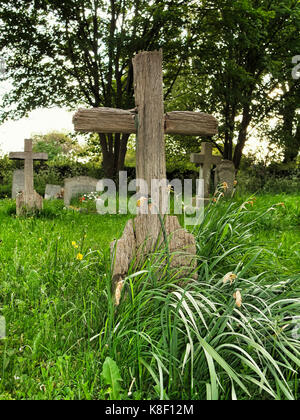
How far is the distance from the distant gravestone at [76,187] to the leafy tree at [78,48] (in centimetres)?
327

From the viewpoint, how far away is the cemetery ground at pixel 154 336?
2129mm

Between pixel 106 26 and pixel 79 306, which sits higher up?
pixel 106 26

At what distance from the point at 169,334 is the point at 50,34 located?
14.8m

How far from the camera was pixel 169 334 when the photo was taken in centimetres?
242

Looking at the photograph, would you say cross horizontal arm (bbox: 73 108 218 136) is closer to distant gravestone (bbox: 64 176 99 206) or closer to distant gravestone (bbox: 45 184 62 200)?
distant gravestone (bbox: 64 176 99 206)

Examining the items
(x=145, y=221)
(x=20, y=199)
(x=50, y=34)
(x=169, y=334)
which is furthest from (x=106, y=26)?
(x=169, y=334)

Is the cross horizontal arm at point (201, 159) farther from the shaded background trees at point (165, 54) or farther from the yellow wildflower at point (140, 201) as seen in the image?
the yellow wildflower at point (140, 201)

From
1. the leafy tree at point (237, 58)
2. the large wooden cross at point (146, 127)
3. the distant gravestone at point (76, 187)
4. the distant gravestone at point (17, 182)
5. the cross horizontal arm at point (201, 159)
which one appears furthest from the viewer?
the distant gravestone at point (17, 182)

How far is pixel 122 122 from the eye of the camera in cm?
317

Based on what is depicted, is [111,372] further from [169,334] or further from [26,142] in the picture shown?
[26,142]

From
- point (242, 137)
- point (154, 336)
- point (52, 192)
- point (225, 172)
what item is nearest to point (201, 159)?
point (225, 172)

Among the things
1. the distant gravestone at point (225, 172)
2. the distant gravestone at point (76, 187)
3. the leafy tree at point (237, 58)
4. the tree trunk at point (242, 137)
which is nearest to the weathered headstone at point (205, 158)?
the distant gravestone at point (225, 172)
